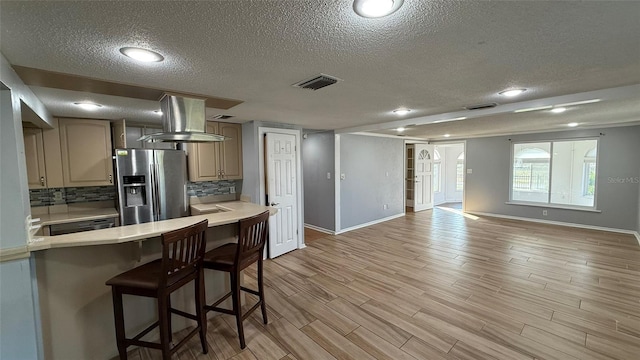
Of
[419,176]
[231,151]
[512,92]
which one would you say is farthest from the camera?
[419,176]

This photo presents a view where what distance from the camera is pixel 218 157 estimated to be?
13.0 feet

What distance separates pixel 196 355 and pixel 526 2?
2976mm

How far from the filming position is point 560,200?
5.75 metres

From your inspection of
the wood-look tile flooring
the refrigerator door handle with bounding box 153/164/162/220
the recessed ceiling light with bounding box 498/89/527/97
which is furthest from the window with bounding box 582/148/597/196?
the refrigerator door handle with bounding box 153/164/162/220

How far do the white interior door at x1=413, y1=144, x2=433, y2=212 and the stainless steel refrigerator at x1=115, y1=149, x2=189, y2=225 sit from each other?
6107 millimetres

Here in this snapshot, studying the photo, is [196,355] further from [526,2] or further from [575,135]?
[575,135]

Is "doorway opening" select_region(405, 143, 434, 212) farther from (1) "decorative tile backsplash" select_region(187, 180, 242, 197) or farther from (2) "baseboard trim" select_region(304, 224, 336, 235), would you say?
(1) "decorative tile backsplash" select_region(187, 180, 242, 197)

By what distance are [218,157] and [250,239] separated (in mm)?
2227

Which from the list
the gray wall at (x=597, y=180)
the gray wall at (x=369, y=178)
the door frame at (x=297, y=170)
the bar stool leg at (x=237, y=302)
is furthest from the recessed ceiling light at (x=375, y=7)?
the gray wall at (x=597, y=180)

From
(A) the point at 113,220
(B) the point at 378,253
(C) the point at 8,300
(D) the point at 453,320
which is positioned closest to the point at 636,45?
(D) the point at 453,320

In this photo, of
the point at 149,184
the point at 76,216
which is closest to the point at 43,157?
the point at 76,216

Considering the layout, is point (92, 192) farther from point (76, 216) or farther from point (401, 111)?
point (401, 111)

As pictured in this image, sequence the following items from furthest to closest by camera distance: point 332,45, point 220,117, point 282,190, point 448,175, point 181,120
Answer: point 448,175 < point 282,190 < point 220,117 < point 181,120 < point 332,45

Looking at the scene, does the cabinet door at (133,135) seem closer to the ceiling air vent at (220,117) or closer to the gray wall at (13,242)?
the ceiling air vent at (220,117)
